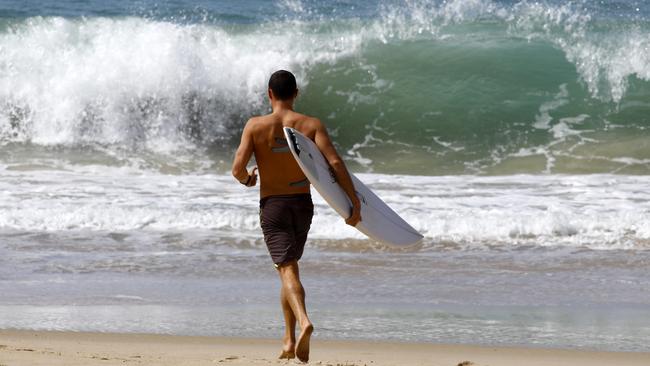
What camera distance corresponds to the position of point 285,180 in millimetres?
4871

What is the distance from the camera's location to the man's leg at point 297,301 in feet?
15.2

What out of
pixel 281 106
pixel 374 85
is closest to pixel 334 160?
pixel 281 106

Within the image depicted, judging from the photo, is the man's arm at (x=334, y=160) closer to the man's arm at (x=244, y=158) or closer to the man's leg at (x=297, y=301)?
the man's arm at (x=244, y=158)

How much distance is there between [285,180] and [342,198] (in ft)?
0.84

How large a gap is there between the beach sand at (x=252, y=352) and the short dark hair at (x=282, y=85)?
1.10 meters

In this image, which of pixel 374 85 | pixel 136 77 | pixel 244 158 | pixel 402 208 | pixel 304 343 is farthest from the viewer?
pixel 374 85

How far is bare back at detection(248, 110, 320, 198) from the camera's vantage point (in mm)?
4797

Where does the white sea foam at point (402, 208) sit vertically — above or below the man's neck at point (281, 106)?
below

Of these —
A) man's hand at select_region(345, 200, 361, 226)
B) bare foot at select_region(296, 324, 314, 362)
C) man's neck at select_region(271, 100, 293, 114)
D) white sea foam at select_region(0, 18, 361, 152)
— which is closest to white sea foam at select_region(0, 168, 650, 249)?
white sea foam at select_region(0, 18, 361, 152)

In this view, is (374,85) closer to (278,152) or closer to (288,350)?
(278,152)

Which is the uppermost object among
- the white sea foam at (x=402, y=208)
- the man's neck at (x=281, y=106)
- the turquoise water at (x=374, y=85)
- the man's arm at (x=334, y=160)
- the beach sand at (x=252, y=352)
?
the turquoise water at (x=374, y=85)

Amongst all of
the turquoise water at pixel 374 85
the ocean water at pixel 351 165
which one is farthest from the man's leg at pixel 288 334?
the turquoise water at pixel 374 85

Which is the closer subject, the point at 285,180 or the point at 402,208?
the point at 285,180

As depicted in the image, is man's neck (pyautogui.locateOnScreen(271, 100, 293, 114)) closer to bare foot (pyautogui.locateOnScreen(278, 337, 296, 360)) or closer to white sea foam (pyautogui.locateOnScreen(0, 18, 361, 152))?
bare foot (pyautogui.locateOnScreen(278, 337, 296, 360))
